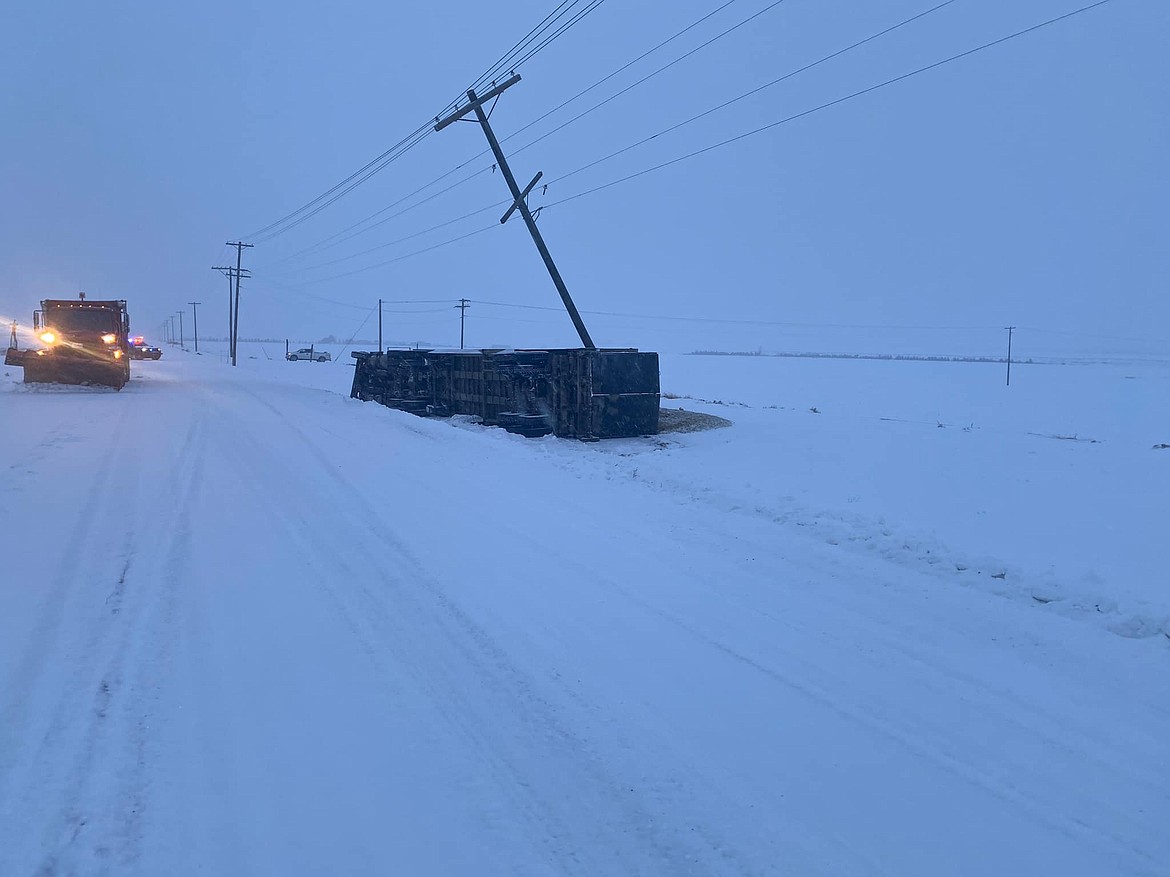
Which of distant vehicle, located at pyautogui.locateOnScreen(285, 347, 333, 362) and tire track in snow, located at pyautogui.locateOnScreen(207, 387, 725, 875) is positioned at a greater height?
distant vehicle, located at pyautogui.locateOnScreen(285, 347, 333, 362)

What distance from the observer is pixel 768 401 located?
41.4 m

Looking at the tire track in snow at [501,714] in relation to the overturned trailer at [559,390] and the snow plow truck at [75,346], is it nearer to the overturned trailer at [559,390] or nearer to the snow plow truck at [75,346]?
the overturned trailer at [559,390]

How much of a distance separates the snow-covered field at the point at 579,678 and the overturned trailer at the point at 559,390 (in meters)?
6.41

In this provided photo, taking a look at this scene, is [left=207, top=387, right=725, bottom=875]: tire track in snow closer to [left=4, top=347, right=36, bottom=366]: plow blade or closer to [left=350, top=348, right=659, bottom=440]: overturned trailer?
[left=350, top=348, right=659, bottom=440]: overturned trailer

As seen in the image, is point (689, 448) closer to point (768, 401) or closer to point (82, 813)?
point (82, 813)

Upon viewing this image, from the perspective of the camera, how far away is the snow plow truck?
29625mm

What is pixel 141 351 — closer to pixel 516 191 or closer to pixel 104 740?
pixel 516 191

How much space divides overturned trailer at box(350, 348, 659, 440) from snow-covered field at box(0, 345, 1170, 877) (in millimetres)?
6407

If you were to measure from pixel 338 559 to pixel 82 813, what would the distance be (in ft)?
14.3

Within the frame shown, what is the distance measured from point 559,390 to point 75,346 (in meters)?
19.8

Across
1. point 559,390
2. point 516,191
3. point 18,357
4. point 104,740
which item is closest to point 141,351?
point 18,357

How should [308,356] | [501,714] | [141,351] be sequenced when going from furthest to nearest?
1. [308,356]
2. [141,351]
3. [501,714]

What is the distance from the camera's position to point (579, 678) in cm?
562

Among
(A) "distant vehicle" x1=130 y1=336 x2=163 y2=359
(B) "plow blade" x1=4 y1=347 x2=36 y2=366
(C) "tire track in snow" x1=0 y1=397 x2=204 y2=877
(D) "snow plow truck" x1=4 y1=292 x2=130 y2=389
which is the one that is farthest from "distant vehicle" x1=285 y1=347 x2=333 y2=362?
(C) "tire track in snow" x1=0 y1=397 x2=204 y2=877
